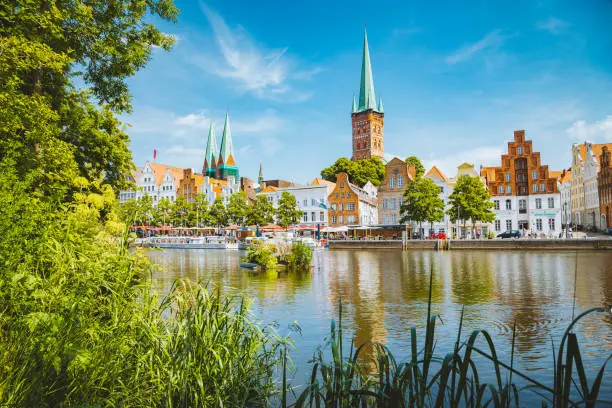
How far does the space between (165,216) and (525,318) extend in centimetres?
9036

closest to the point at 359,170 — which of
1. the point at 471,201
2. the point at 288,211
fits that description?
the point at 288,211

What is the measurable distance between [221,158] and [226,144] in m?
5.39

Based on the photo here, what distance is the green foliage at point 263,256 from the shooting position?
2786 cm

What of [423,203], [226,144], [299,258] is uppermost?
[226,144]

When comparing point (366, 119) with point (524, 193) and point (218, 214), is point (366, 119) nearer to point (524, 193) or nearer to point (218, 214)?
point (218, 214)

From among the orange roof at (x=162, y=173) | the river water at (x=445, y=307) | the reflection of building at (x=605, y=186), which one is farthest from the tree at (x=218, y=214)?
the river water at (x=445, y=307)

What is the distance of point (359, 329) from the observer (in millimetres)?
11273

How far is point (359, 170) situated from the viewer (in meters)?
92.4

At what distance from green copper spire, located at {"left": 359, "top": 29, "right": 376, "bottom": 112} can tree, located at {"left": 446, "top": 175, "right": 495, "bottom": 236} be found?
85149 millimetres

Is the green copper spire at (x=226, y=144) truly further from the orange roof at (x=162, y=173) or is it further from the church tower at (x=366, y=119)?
the church tower at (x=366, y=119)

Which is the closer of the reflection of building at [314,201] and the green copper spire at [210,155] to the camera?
the reflection of building at [314,201]

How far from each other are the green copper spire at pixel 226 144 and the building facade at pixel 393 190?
233 feet

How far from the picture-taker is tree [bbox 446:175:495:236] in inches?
2350

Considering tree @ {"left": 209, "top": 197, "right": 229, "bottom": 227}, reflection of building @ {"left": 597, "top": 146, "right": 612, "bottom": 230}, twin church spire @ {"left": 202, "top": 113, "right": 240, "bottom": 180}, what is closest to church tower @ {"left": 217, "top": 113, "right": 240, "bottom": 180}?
twin church spire @ {"left": 202, "top": 113, "right": 240, "bottom": 180}
